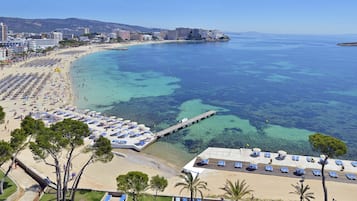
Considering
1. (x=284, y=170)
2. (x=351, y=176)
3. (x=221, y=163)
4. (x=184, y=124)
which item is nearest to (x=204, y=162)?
(x=221, y=163)

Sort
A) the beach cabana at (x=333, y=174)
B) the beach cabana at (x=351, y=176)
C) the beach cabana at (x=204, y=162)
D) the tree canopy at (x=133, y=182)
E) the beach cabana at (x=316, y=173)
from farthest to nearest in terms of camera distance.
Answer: the beach cabana at (x=204, y=162) → the beach cabana at (x=316, y=173) → the beach cabana at (x=333, y=174) → the beach cabana at (x=351, y=176) → the tree canopy at (x=133, y=182)

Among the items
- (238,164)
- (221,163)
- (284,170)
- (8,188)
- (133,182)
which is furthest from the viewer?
(221,163)

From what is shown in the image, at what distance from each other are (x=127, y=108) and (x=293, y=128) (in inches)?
1117

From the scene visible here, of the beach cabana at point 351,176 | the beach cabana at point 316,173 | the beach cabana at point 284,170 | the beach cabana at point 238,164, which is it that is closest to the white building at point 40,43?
the beach cabana at point 238,164

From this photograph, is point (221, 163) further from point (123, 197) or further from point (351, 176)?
point (351, 176)

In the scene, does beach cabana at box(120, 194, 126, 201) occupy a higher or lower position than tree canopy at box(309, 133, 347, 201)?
lower

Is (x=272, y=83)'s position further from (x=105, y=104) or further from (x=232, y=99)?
(x=105, y=104)

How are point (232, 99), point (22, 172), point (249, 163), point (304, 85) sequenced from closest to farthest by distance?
point (22, 172)
point (249, 163)
point (232, 99)
point (304, 85)

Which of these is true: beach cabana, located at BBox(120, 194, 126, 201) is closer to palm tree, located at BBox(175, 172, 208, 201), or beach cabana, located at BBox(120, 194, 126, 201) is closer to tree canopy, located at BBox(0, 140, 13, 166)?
palm tree, located at BBox(175, 172, 208, 201)

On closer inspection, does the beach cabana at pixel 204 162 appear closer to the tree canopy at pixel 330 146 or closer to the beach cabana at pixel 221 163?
the beach cabana at pixel 221 163

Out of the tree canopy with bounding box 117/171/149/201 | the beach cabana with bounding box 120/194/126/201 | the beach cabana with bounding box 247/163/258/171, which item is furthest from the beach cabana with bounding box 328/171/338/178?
the beach cabana with bounding box 120/194/126/201

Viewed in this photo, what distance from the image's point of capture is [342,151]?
2061 centimetres

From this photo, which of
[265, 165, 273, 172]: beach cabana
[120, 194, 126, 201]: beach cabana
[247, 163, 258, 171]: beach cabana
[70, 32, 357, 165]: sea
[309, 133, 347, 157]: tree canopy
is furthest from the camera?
[70, 32, 357, 165]: sea

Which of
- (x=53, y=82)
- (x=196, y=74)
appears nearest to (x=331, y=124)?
(x=196, y=74)
